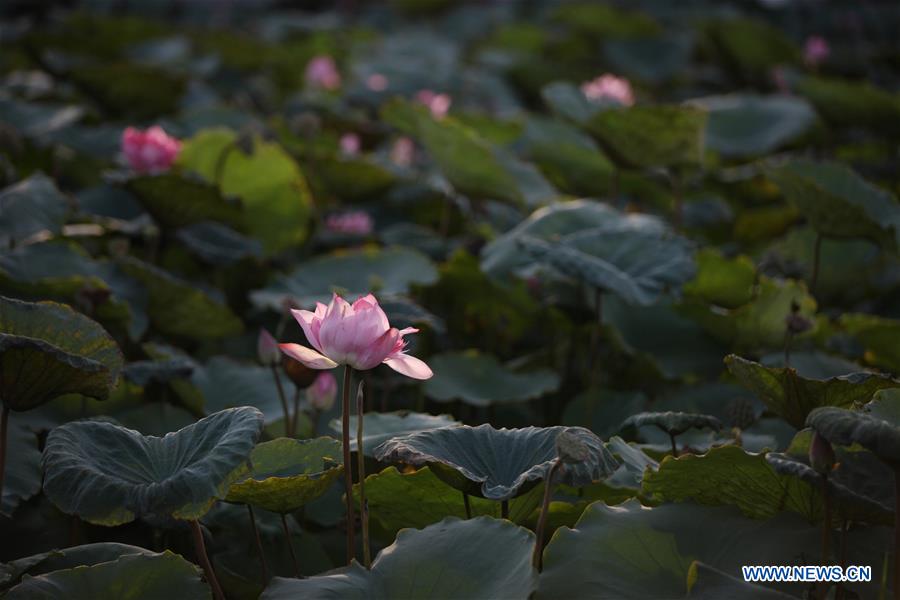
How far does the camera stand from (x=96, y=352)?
151 cm

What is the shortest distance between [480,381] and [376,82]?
8.78 ft

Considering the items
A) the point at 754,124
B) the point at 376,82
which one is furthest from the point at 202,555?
the point at 376,82

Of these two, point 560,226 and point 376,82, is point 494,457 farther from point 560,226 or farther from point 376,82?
point 376,82

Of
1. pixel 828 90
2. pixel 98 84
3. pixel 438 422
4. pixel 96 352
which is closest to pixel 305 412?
pixel 438 422

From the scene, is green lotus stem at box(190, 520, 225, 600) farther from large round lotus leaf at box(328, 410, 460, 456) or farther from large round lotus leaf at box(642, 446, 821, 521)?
large round lotus leaf at box(642, 446, 821, 521)

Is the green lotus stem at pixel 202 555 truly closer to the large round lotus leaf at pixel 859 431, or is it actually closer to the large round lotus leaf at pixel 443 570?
the large round lotus leaf at pixel 443 570

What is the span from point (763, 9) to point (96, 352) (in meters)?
7.10

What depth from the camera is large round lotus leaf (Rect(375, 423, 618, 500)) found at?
1291 mm

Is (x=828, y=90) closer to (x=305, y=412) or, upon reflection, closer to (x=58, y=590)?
(x=305, y=412)

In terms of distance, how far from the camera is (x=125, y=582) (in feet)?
4.19

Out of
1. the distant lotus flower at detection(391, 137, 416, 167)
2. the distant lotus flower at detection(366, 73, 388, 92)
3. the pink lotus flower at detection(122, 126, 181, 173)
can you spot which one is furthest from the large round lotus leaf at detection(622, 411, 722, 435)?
the distant lotus flower at detection(366, 73, 388, 92)

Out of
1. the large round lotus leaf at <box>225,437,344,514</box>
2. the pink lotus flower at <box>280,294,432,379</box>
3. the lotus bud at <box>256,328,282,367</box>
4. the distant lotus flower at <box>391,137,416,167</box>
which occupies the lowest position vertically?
the distant lotus flower at <box>391,137,416,167</box>

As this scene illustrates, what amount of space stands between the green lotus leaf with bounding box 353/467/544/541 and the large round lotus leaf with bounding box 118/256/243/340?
0.80 m

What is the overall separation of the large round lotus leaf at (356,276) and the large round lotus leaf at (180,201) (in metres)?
0.21
